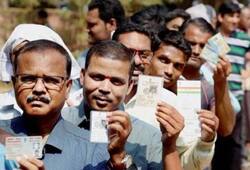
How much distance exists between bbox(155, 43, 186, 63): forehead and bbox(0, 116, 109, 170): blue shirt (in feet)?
3.99

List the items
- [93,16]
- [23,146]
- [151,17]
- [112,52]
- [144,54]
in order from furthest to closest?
[93,16], [151,17], [144,54], [112,52], [23,146]

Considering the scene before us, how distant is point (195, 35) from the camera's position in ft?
16.4

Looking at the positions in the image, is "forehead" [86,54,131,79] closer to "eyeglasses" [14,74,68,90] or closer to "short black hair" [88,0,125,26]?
"eyeglasses" [14,74,68,90]

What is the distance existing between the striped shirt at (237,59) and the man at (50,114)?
414 cm

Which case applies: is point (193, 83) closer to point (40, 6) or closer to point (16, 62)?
point (16, 62)

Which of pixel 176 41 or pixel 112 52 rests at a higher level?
pixel 112 52

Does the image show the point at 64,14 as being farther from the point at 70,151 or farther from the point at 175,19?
the point at 70,151

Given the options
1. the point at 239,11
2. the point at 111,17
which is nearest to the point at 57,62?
the point at 111,17

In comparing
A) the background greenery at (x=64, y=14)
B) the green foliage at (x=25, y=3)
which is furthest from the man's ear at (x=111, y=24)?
the green foliage at (x=25, y=3)

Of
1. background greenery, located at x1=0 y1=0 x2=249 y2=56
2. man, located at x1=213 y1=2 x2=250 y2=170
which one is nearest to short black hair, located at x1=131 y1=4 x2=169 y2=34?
man, located at x1=213 y1=2 x2=250 y2=170

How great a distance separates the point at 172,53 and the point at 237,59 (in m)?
3.08

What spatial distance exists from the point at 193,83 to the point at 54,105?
2.29 ft

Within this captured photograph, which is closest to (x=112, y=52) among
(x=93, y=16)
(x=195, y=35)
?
(x=195, y=35)

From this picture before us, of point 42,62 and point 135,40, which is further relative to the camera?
point 135,40
